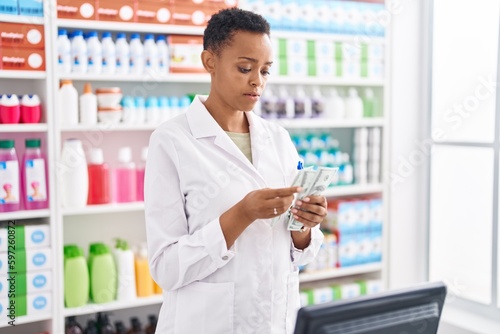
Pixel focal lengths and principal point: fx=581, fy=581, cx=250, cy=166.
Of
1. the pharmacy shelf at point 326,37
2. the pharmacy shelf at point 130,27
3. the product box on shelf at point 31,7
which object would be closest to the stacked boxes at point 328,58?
the pharmacy shelf at point 326,37

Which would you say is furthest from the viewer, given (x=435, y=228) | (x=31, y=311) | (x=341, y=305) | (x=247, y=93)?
(x=435, y=228)

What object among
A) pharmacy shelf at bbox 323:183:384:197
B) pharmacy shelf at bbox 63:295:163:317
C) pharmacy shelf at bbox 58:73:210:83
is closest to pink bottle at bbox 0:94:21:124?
pharmacy shelf at bbox 58:73:210:83

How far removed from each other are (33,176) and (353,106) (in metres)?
1.96

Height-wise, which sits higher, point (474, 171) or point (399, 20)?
point (399, 20)

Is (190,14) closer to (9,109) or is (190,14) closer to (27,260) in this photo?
(9,109)

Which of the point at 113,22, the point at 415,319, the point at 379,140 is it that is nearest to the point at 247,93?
the point at 415,319

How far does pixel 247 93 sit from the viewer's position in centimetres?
168

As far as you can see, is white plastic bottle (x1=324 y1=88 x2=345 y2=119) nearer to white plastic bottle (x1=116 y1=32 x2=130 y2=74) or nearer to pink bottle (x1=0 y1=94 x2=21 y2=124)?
white plastic bottle (x1=116 y1=32 x2=130 y2=74)

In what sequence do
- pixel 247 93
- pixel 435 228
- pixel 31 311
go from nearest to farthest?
pixel 247 93 → pixel 31 311 → pixel 435 228

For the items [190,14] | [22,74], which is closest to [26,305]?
[22,74]

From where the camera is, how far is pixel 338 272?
3.62 meters

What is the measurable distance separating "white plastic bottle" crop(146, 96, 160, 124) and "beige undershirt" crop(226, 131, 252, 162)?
1280 millimetres

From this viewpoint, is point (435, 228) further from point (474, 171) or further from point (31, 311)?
point (31, 311)

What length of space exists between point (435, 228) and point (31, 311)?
255cm
